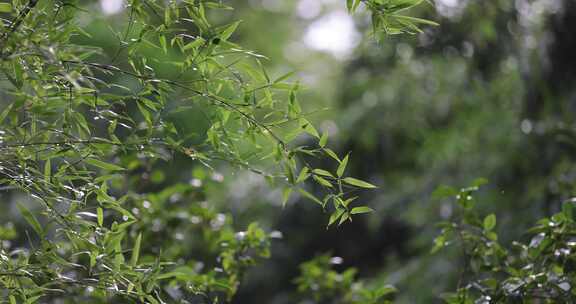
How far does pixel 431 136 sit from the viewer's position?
367 centimetres

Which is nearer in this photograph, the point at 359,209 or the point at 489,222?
the point at 359,209

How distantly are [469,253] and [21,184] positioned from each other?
2.83ft

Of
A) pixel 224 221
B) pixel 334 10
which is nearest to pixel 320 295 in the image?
pixel 224 221

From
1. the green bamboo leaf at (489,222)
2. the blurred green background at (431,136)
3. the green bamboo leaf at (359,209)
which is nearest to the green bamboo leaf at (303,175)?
the green bamboo leaf at (359,209)

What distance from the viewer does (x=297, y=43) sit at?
8.49 metres

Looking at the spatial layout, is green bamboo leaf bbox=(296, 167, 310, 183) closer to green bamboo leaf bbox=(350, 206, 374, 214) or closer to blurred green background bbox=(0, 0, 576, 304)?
green bamboo leaf bbox=(350, 206, 374, 214)

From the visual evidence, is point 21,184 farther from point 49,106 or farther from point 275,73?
point 275,73

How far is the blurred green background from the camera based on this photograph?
2574mm

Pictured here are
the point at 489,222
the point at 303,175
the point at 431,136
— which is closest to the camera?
the point at 303,175

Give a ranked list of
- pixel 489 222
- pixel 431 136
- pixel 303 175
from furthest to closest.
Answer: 1. pixel 431 136
2. pixel 489 222
3. pixel 303 175

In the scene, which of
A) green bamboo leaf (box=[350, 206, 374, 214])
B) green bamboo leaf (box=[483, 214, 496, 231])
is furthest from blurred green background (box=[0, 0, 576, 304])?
green bamboo leaf (box=[350, 206, 374, 214])

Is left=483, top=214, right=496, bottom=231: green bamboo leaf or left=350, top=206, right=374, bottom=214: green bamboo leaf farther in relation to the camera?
left=483, top=214, right=496, bottom=231: green bamboo leaf

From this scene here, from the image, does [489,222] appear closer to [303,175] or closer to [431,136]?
[303,175]

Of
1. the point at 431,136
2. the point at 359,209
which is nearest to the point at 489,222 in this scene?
the point at 359,209
